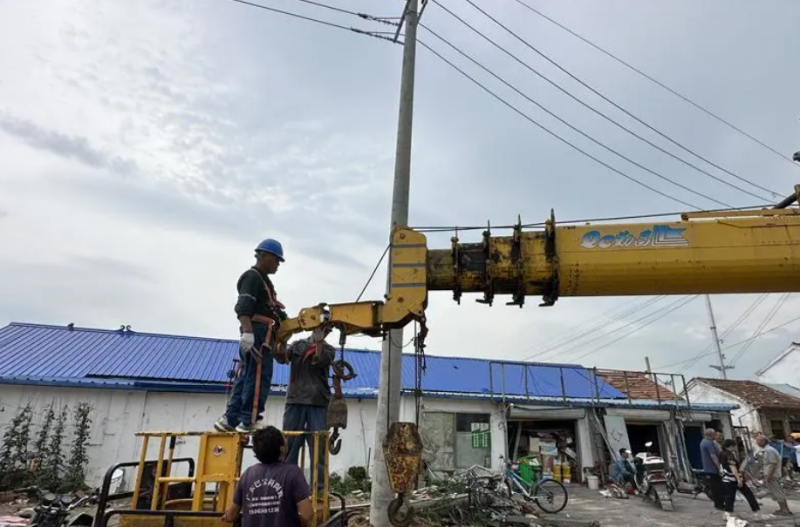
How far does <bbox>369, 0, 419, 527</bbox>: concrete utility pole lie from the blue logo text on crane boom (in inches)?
132

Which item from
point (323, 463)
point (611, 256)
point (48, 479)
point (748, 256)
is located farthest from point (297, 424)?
point (48, 479)

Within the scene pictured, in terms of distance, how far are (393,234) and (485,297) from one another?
104 cm

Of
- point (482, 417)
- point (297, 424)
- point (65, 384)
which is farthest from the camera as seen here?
point (482, 417)

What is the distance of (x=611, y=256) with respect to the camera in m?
4.30

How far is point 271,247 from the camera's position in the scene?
5676 millimetres

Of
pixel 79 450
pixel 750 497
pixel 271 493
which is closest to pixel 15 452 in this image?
pixel 79 450

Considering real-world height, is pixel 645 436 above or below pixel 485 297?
below

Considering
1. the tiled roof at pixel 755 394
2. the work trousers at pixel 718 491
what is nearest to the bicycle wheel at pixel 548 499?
the work trousers at pixel 718 491

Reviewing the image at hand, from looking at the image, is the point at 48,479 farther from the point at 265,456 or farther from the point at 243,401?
the point at 265,456

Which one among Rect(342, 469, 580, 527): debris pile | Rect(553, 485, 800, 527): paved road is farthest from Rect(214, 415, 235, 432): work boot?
Rect(553, 485, 800, 527): paved road

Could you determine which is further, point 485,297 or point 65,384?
point 65,384

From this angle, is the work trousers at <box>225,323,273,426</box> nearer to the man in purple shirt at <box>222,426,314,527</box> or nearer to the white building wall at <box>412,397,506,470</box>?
the man in purple shirt at <box>222,426,314,527</box>

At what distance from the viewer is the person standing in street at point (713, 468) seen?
11539mm

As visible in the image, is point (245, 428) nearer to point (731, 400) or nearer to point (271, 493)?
point (271, 493)
